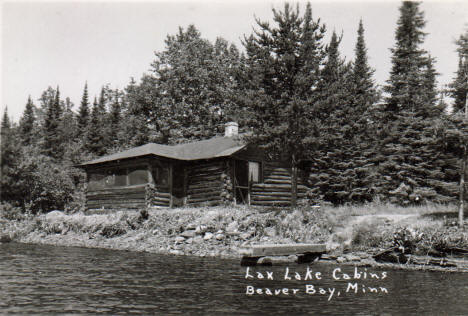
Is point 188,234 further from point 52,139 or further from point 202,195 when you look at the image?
point 52,139

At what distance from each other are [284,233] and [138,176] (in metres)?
11.4

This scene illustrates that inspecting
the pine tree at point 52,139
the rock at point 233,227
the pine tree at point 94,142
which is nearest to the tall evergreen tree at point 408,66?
the rock at point 233,227

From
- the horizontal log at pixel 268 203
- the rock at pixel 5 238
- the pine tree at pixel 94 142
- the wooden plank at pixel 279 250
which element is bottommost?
the rock at pixel 5 238

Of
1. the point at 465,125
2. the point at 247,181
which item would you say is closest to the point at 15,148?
the point at 247,181

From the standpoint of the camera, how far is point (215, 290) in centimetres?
936

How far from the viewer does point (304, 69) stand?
74.3 ft

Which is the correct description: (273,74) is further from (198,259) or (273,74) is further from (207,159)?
(198,259)

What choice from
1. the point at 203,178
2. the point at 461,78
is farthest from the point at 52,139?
the point at 461,78

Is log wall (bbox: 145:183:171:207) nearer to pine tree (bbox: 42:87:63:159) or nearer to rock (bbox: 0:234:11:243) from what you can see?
rock (bbox: 0:234:11:243)

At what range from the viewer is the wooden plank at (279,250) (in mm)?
13450

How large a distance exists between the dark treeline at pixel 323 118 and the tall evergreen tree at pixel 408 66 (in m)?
0.07

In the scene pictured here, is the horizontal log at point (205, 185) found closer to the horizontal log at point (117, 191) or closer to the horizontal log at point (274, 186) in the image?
the horizontal log at point (274, 186)

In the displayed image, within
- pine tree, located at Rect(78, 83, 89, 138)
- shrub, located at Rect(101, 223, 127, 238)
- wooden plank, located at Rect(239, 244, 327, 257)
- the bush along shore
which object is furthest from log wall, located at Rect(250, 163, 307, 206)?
pine tree, located at Rect(78, 83, 89, 138)

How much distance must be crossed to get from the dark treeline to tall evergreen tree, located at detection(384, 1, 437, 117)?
7 cm
